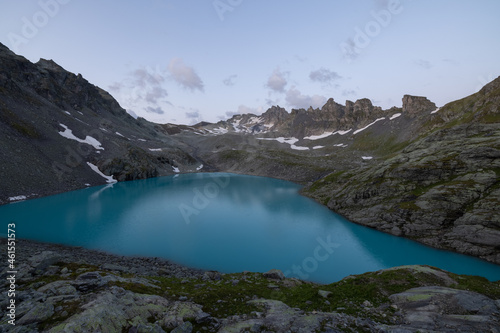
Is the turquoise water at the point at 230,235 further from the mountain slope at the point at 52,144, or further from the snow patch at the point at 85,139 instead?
the snow patch at the point at 85,139

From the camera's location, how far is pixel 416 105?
175125mm

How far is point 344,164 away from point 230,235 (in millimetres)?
98168

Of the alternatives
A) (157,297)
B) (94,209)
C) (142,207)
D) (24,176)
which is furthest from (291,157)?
(157,297)

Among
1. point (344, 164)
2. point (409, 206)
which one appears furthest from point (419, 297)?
→ point (344, 164)

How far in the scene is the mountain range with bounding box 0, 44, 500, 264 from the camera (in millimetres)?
38375

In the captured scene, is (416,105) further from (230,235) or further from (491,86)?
(230,235)

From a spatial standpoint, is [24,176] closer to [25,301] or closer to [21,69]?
[25,301]

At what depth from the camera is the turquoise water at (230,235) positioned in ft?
103

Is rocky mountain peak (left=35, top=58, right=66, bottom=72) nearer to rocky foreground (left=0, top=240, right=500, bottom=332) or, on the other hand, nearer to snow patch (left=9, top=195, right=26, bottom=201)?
snow patch (left=9, top=195, right=26, bottom=201)

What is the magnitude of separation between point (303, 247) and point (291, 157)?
10729 cm

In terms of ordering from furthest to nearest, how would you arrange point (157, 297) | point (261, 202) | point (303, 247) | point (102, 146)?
1. point (102, 146)
2. point (261, 202)
3. point (303, 247)
4. point (157, 297)

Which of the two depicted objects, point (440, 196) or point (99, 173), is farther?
point (99, 173)

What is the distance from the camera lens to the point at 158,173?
119 metres

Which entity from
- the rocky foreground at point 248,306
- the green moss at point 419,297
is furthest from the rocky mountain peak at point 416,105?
the green moss at point 419,297
